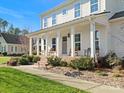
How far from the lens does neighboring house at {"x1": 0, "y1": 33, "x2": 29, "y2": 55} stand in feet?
188

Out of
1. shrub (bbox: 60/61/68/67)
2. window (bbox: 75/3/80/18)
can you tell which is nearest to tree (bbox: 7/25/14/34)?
window (bbox: 75/3/80/18)

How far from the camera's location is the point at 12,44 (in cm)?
5881

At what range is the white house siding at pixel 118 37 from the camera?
1798 centimetres

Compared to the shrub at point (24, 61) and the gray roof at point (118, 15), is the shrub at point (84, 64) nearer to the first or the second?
the gray roof at point (118, 15)

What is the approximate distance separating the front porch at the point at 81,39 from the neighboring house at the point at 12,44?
3035 centimetres

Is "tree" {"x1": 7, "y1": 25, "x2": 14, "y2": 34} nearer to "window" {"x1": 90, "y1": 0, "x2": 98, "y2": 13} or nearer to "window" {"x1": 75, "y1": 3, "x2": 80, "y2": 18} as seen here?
"window" {"x1": 75, "y1": 3, "x2": 80, "y2": 18}

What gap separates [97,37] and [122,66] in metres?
4.48

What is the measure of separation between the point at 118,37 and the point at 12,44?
4467cm

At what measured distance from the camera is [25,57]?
2525cm

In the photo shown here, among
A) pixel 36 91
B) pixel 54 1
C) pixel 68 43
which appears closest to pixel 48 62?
pixel 68 43

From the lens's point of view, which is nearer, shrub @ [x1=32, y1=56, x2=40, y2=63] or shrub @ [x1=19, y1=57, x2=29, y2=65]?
shrub @ [x1=19, y1=57, x2=29, y2=65]

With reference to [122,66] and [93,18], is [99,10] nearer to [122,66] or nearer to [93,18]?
[93,18]

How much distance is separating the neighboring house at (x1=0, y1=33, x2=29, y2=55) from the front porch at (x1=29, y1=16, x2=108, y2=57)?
30.4 m

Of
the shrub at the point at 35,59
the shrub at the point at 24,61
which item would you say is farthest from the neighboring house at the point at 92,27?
the shrub at the point at 24,61
